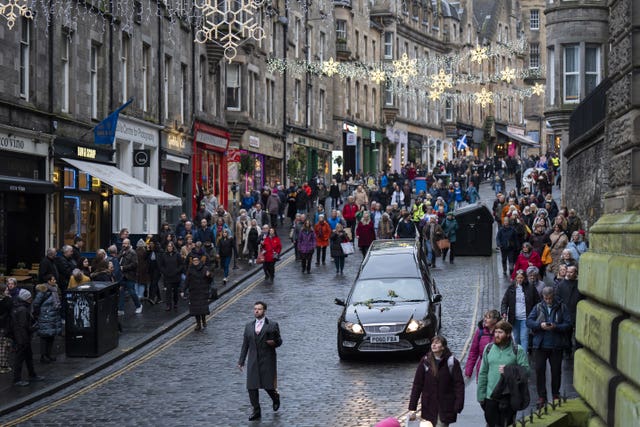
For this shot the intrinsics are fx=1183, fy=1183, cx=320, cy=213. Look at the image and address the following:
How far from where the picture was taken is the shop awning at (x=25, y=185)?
2708cm

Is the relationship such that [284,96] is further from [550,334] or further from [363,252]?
[550,334]

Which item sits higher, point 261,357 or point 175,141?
point 175,141

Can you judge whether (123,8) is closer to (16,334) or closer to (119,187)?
(119,187)

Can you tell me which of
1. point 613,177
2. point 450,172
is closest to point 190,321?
point 613,177

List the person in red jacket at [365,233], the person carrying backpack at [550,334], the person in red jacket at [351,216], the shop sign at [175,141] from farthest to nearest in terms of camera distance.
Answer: the shop sign at [175,141] < the person in red jacket at [351,216] < the person in red jacket at [365,233] < the person carrying backpack at [550,334]

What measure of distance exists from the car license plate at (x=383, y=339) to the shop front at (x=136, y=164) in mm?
16665

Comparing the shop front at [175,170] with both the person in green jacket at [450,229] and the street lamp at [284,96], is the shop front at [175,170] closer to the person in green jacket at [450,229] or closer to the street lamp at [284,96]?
the person in green jacket at [450,229]

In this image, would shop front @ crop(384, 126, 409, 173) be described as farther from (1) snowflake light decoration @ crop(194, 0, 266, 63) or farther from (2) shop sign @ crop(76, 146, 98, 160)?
(2) shop sign @ crop(76, 146, 98, 160)

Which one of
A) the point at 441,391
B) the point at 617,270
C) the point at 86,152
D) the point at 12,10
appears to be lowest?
the point at 441,391

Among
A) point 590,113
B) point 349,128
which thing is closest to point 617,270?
point 590,113

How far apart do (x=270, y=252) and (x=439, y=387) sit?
18.4 m

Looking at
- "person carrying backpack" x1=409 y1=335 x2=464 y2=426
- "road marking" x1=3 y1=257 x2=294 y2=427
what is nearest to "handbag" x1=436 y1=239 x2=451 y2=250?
"road marking" x1=3 y1=257 x2=294 y2=427

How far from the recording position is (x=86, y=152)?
33.4 metres

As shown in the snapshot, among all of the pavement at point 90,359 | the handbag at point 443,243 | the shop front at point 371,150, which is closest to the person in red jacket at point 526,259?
the pavement at point 90,359
